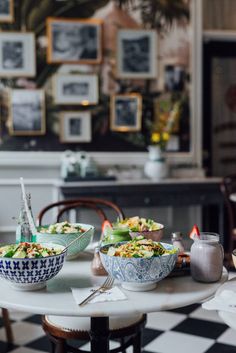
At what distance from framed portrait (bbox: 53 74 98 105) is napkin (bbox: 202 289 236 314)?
351 cm

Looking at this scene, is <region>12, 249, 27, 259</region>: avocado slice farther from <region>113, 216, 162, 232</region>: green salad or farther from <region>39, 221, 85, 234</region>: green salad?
<region>113, 216, 162, 232</region>: green salad

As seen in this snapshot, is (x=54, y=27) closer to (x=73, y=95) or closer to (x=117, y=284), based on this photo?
(x=73, y=95)

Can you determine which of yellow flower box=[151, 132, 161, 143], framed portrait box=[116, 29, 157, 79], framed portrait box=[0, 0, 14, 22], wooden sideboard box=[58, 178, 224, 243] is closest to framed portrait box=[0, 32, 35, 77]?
framed portrait box=[0, 0, 14, 22]

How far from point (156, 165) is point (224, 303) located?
11.1ft

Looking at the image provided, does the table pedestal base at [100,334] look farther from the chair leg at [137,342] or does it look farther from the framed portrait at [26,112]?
the framed portrait at [26,112]

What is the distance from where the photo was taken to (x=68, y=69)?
4.82 metres

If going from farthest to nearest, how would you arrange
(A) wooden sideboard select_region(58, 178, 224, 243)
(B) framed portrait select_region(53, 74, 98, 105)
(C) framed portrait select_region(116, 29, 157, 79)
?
(C) framed portrait select_region(116, 29, 157, 79)
(B) framed portrait select_region(53, 74, 98, 105)
(A) wooden sideboard select_region(58, 178, 224, 243)

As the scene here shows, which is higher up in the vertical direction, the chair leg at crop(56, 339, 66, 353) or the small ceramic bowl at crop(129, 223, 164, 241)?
the small ceramic bowl at crop(129, 223, 164, 241)

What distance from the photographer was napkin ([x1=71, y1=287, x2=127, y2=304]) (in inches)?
60.2

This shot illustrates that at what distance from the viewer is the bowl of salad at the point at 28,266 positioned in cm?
155

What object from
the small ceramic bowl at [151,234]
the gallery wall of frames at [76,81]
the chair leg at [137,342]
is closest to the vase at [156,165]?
the gallery wall of frames at [76,81]

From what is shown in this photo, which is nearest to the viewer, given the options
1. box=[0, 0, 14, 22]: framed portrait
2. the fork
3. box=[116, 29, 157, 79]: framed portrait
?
the fork

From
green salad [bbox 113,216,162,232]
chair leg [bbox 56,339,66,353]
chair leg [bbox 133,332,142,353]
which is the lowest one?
chair leg [bbox 133,332,142,353]

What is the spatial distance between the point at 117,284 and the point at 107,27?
12.0 feet
